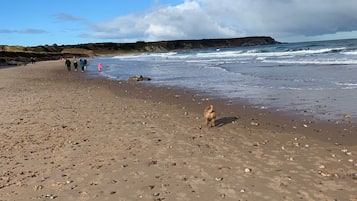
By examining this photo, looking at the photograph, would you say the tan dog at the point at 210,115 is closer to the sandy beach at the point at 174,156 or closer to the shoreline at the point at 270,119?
the sandy beach at the point at 174,156

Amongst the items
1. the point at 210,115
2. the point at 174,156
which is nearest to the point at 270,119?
the point at 210,115

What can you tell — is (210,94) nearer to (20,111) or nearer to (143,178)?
(20,111)

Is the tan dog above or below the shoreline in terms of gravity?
above

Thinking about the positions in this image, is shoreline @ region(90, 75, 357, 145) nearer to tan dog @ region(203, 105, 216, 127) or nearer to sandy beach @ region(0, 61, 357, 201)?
sandy beach @ region(0, 61, 357, 201)

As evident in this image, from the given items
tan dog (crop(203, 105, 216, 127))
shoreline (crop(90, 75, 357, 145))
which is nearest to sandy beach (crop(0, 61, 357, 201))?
shoreline (crop(90, 75, 357, 145))

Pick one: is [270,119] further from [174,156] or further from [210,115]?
[174,156]

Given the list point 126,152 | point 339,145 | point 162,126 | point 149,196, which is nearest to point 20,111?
point 162,126

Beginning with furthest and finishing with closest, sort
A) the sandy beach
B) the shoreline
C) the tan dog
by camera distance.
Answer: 1. the tan dog
2. the shoreline
3. the sandy beach

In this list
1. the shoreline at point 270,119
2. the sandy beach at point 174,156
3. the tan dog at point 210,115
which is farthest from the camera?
the tan dog at point 210,115

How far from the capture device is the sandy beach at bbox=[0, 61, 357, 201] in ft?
18.4

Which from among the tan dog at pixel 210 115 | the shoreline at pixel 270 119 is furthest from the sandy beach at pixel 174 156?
the tan dog at pixel 210 115

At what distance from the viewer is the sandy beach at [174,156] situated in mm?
5597

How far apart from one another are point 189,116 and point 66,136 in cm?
371

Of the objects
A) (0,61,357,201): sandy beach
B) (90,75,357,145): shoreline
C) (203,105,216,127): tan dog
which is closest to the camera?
(0,61,357,201): sandy beach
